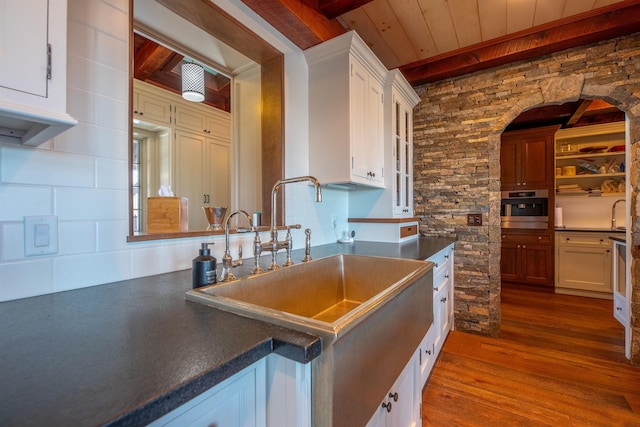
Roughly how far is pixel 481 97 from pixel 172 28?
254 centimetres

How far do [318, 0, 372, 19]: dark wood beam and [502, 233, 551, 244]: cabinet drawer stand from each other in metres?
3.81

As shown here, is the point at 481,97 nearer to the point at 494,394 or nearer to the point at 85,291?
the point at 494,394

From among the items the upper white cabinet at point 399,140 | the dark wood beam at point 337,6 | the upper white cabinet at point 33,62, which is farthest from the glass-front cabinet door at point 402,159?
the upper white cabinet at point 33,62

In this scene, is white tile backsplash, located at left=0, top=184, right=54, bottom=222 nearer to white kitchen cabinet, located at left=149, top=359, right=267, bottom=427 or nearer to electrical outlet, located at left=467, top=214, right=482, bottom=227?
white kitchen cabinet, located at left=149, top=359, right=267, bottom=427

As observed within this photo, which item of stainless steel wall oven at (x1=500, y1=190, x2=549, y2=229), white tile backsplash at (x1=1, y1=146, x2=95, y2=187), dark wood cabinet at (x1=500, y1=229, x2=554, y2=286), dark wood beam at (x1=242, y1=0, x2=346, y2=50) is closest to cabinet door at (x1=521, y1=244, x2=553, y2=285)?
dark wood cabinet at (x1=500, y1=229, x2=554, y2=286)

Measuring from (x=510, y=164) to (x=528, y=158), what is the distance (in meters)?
0.22

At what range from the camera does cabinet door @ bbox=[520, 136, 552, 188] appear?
3.88 m

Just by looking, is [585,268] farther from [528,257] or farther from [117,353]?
[117,353]

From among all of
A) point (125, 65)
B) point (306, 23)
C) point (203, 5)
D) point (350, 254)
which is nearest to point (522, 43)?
point (306, 23)

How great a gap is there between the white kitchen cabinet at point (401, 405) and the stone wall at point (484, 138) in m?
1.64

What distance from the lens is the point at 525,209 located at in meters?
4.05

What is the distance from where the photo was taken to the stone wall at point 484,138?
2.08 m

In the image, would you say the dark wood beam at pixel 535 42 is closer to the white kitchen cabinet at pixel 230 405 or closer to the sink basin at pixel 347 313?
the sink basin at pixel 347 313

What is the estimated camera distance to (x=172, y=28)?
1763 millimetres
